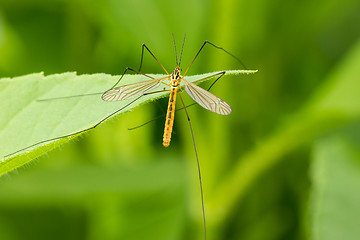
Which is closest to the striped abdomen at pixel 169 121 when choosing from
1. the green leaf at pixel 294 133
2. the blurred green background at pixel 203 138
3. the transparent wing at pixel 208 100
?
the transparent wing at pixel 208 100

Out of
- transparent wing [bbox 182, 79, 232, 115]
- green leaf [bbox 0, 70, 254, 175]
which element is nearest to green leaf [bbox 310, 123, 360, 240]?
transparent wing [bbox 182, 79, 232, 115]

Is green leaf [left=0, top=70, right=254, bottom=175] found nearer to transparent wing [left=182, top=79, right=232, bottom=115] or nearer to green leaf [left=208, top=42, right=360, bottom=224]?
transparent wing [left=182, top=79, right=232, bottom=115]

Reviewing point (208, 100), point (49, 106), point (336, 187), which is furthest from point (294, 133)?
point (49, 106)

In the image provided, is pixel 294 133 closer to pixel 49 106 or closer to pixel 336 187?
pixel 336 187

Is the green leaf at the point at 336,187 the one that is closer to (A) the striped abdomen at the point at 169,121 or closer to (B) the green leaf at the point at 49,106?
(A) the striped abdomen at the point at 169,121

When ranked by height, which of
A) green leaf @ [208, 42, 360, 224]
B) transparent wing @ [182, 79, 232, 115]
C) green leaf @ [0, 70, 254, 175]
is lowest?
green leaf @ [0, 70, 254, 175]

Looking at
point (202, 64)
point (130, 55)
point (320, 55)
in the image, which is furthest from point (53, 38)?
point (320, 55)

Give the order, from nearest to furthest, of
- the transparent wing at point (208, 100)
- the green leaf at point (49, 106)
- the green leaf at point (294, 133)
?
1. the green leaf at point (49, 106)
2. the transparent wing at point (208, 100)
3. the green leaf at point (294, 133)
